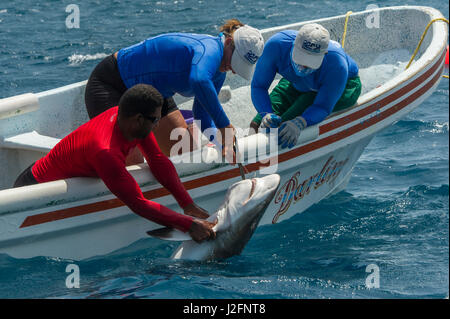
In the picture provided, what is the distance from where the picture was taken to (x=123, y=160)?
13.0 ft

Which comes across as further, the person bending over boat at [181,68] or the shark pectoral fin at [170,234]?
the person bending over boat at [181,68]

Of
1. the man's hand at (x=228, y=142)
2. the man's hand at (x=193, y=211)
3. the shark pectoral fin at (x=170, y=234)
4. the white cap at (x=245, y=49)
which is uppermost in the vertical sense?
the white cap at (x=245, y=49)

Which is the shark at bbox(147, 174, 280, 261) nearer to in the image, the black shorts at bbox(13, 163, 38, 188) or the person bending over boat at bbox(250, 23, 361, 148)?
the person bending over boat at bbox(250, 23, 361, 148)

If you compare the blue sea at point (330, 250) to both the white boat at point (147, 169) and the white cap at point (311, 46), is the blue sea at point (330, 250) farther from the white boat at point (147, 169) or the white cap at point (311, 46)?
the white cap at point (311, 46)

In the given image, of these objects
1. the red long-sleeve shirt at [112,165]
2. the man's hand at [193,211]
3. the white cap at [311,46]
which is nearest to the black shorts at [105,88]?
the red long-sleeve shirt at [112,165]

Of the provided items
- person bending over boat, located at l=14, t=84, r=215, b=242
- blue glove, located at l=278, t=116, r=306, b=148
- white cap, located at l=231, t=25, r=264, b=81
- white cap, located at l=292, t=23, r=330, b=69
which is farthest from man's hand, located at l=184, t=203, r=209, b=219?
white cap, located at l=292, t=23, r=330, b=69

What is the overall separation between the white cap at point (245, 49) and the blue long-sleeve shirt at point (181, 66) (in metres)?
0.13

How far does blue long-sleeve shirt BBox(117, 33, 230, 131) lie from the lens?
14.3 ft

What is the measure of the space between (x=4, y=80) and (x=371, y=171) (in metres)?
5.36

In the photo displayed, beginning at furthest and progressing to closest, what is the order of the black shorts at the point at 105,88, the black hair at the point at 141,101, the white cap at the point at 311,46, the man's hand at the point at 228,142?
the black shorts at the point at 105,88, the white cap at the point at 311,46, the man's hand at the point at 228,142, the black hair at the point at 141,101

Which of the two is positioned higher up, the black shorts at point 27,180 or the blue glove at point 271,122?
the blue glove at point 271,122

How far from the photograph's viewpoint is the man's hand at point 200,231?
13.6ft

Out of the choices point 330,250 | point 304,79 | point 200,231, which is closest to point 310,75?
point 304,79
